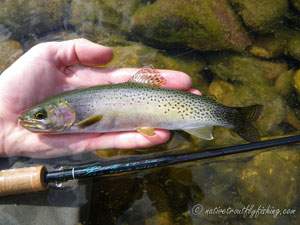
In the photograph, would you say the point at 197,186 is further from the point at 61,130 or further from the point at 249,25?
the point at 249,25

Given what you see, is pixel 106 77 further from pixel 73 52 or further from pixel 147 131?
pixel 147 131

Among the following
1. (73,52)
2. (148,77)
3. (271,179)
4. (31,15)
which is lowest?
(271,179)

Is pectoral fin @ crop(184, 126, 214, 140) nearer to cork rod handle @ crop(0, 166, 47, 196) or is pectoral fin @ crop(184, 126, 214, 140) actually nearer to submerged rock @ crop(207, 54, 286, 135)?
submerged rock @ crop(207, 54, 286, 135)

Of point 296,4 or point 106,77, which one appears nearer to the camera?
point 106,77

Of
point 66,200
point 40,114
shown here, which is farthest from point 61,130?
point 66,200

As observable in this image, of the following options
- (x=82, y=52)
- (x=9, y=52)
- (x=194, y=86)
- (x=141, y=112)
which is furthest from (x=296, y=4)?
(x=9, y=52)

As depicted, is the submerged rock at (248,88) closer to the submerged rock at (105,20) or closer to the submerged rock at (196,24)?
the submerged rock at (196,24)
